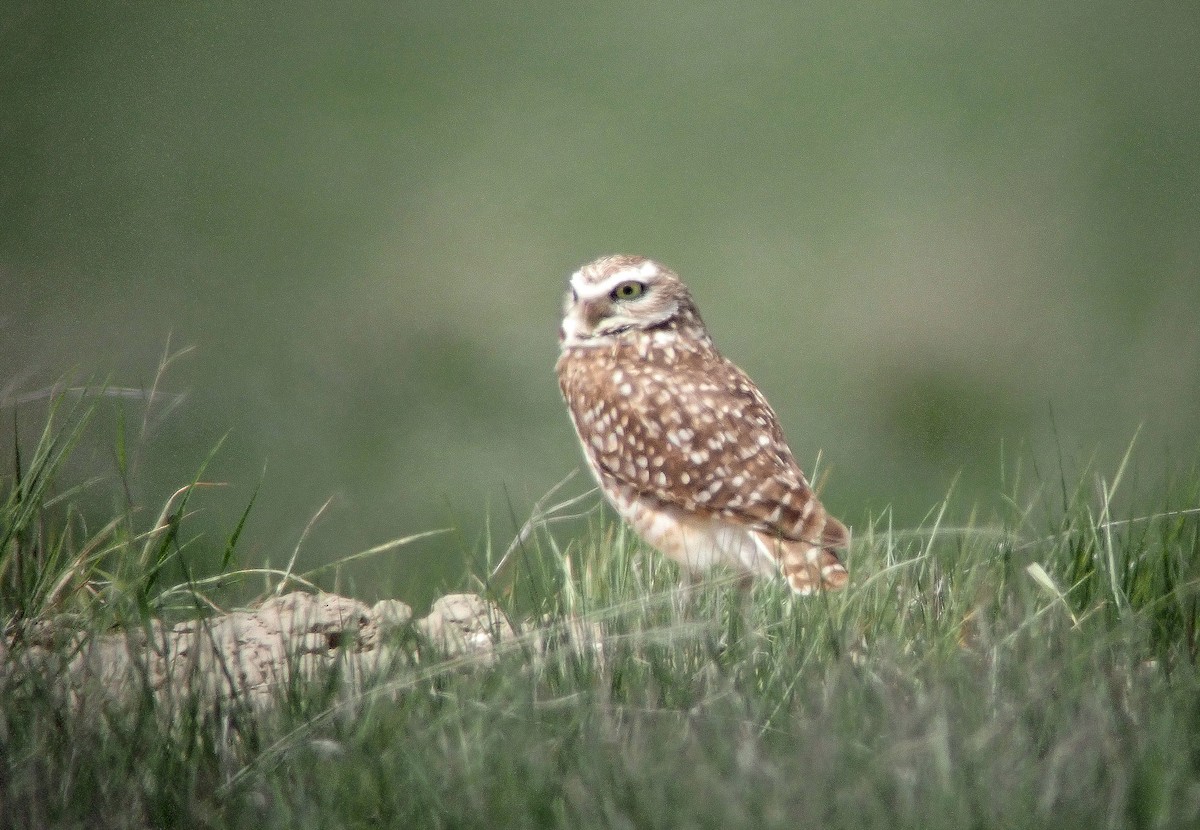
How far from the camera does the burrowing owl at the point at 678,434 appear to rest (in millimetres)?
3902

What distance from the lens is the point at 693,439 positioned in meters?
4.08

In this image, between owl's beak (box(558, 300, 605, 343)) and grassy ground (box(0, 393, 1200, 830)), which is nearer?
grassy ground (box(0, 393, 1200, 830))

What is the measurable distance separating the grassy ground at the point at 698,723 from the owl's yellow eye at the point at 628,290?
168 cm

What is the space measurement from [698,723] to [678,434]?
1.78 m

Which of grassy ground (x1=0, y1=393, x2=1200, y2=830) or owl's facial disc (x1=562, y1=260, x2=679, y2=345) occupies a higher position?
owl's facial disc (x1=562, y1=260, x2=679, y2=345)

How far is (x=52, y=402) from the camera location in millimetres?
3279

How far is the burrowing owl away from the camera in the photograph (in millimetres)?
3902

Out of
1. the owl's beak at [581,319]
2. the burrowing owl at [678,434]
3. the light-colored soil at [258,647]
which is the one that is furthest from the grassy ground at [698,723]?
the owl's beak at [581,319]

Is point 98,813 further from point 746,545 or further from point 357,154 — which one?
point 357,154

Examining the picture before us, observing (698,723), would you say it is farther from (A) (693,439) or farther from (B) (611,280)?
(B) (611,280)

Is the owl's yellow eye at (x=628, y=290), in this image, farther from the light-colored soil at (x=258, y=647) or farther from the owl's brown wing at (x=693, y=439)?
the light-colored soil at (x=258, y=647)

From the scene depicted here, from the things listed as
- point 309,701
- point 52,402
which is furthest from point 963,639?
point 52,402

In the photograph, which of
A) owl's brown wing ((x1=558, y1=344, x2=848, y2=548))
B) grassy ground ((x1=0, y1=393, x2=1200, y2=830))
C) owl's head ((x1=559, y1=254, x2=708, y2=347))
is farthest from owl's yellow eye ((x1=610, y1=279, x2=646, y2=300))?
grassy ground ((x1=0, y1=393, x2=1200, y2=830))

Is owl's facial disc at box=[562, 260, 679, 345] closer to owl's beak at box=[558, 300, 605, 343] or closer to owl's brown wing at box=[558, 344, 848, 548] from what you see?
owl's beak at box=[558, 300, 605, 343]
